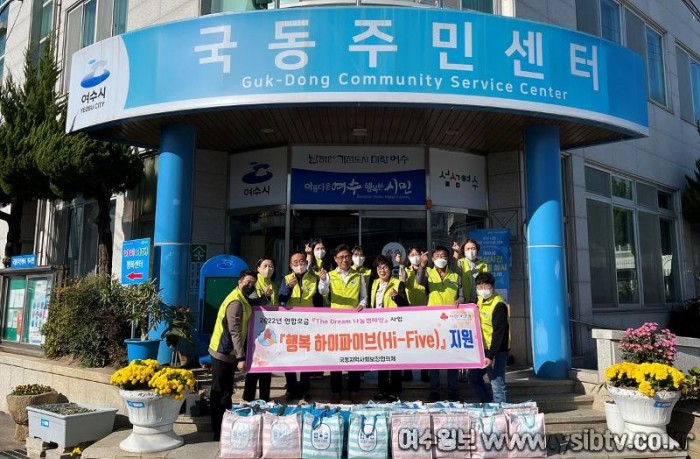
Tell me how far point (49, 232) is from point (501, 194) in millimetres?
11600

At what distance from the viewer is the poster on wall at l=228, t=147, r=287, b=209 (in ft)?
33.9

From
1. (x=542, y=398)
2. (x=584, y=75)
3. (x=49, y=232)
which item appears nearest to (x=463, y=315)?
(x=542, y=398)

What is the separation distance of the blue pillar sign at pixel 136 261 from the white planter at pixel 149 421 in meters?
2.53

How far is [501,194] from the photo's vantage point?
10.7m

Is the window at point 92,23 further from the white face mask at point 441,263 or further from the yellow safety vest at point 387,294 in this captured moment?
the white face mask at point 441,263

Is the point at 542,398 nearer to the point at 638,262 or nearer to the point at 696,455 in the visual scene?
the point at 696,455

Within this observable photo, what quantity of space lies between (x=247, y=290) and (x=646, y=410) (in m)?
4.69

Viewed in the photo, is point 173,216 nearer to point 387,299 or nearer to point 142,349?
point 142,349

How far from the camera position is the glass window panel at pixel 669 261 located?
14852 mm

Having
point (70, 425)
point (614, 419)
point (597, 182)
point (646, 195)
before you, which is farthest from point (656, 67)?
point (70, 425)

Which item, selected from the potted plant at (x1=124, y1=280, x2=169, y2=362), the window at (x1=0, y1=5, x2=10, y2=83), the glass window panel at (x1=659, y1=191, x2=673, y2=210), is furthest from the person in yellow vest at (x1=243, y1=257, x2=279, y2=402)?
the window at (x1=0, y1=5, x2=10, y2=83)

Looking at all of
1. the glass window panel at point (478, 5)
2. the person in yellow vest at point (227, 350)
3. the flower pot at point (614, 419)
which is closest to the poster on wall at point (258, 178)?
the person in yellow vest at point (227, 350)

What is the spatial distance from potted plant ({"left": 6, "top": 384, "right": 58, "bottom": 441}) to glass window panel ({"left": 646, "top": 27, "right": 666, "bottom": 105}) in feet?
50.3

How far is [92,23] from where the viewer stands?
1329 centimetres
